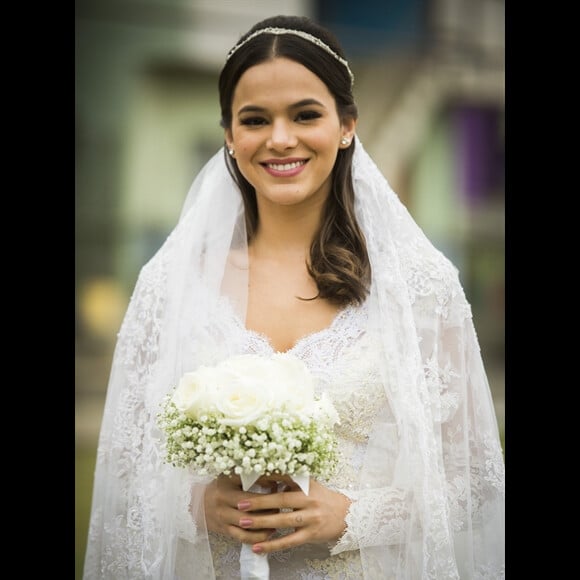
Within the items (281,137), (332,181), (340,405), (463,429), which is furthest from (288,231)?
(463,429)

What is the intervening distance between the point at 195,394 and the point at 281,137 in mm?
864

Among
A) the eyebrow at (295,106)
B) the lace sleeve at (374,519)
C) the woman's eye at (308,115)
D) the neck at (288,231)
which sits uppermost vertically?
the eyebrow at (295,106)

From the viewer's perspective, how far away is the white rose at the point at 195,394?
1633 mm

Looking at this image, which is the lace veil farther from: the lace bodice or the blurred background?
the blurred background

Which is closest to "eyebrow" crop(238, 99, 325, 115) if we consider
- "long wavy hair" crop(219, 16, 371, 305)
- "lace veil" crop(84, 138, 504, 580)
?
"long wavy hair" crop(219, 16, 371, 305)

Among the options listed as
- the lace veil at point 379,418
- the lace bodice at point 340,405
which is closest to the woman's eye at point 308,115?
the lace veil at point 379,418

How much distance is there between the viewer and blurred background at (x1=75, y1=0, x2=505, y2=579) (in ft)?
12.8

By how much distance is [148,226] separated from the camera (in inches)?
184

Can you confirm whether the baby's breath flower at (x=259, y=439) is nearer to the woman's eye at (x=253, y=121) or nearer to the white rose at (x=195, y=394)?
the white rose at (x=195, y=394)

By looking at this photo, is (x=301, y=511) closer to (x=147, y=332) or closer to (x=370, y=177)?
(x=147, y=332)

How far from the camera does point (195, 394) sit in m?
1.64

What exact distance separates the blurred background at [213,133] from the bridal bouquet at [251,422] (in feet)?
7.37

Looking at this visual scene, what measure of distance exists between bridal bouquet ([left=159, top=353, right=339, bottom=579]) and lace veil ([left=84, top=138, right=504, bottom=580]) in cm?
42

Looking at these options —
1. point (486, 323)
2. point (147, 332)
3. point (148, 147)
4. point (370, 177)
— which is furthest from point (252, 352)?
point (148, 147)
